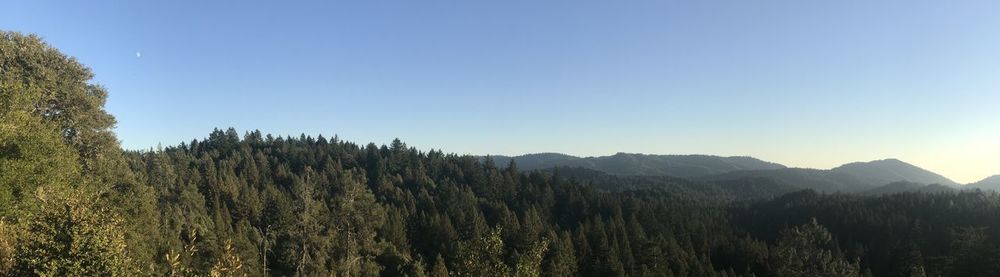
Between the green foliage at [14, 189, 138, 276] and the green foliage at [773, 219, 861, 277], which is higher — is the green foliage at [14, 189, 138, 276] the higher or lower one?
the higher one

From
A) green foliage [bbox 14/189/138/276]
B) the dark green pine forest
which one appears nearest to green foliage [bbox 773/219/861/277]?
the dark green pine forest

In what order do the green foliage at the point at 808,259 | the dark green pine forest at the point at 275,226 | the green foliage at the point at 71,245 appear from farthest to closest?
the green foliage at the point at 808,259, the dark green pine forest at the point at 275,226, the green foliage at the point at 71,245

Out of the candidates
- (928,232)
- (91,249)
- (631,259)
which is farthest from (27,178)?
(928,232)

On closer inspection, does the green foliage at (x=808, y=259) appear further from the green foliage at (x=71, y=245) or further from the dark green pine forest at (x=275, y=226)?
the green foliage at (x=71, y=245)

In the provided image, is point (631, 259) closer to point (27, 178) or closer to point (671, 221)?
point (671, 221)

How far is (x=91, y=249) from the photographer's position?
15.4 metres

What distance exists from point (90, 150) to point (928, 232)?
784ft

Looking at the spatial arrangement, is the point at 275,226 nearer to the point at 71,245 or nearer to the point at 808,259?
the point at 808,259

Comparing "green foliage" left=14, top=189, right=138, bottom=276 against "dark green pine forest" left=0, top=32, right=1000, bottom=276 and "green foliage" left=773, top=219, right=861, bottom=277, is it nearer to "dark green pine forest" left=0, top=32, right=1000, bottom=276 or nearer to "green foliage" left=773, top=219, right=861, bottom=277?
"dark green pine forest" left=0, top=32, right=1000, bottom=276

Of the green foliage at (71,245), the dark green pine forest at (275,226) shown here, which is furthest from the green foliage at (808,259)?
the green foliage at (71,245)

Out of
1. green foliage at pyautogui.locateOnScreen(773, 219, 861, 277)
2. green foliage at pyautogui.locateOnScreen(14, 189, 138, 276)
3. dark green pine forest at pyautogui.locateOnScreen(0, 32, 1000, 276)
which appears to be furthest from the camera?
green foliage at pyautogui.locateOnScreen(773, 219, 861, 277)

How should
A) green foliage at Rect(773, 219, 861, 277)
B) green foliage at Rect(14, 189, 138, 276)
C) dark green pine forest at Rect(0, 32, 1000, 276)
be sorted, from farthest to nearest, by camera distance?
green foliage at Rect(773, 219, 861, 277) → dark green pine forest at Rect(0, 32, 1000, 276) → green foliage at Rect(14, 189, 138, 276)

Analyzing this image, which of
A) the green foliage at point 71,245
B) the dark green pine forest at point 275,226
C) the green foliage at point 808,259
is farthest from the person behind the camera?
the green foliage at point 808,259

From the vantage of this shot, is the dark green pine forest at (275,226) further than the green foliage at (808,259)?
No
